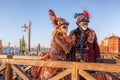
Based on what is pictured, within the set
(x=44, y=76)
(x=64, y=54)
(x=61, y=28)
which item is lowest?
(x=44, y=76)

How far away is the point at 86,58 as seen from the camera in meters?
5.75

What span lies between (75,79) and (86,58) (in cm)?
142

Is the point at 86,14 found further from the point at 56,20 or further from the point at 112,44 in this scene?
the point at 112,44

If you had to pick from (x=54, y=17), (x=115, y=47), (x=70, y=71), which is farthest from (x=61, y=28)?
(x=115, y=47)

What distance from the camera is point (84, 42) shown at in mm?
5824

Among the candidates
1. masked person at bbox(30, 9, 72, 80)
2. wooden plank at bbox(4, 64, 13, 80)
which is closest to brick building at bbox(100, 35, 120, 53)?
masked person at bbox(30, 9, 72, 80)

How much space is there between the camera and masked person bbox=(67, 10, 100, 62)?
5.71 meters

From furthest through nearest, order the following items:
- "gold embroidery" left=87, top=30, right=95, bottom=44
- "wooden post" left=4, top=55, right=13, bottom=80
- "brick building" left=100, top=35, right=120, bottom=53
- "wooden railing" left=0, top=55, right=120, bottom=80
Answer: "brick building" left=100, top=35, right=120, bottom=53
"gold embroidery" left=87, top=30, right=95, bottom=44
"wooden post" left=4, top=55, right=13, bottom=80
"wooden railing" left=0, top=55, right=120, bottom=80

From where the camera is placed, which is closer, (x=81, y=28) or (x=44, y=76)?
(x=44, y=76)

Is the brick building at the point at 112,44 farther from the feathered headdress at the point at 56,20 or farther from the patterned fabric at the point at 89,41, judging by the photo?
the feathered headdress at the point at 56,20

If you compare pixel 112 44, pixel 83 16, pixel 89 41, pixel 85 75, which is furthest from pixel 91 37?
pixel 112 44

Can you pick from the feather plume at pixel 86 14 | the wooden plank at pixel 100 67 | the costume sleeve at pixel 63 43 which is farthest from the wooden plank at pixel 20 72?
the feather plume at pixel 86 14

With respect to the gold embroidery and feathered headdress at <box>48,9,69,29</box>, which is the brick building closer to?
the gold embroidery

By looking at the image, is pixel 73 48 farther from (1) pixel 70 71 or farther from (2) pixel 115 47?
(2) pixel 115 47
